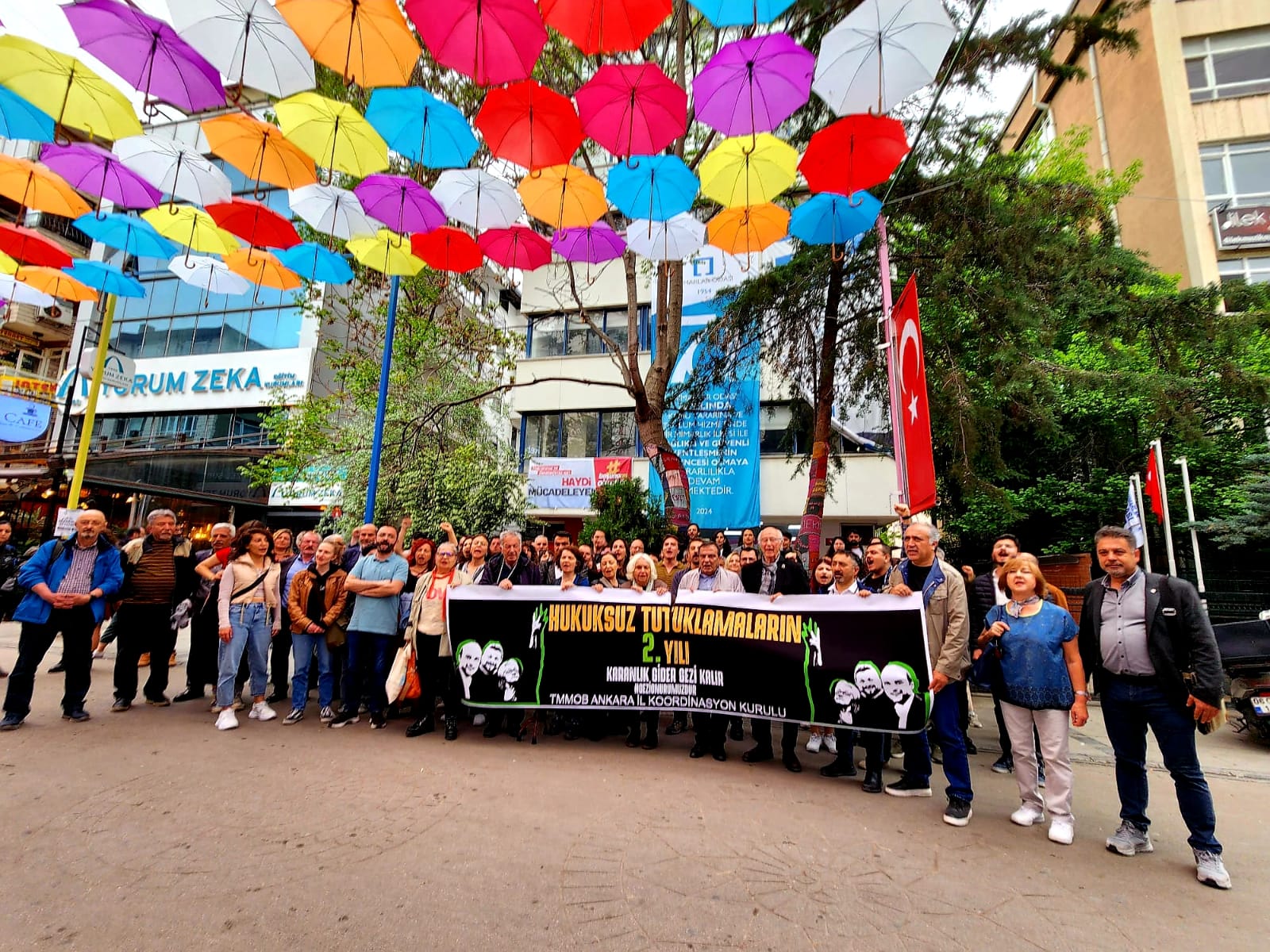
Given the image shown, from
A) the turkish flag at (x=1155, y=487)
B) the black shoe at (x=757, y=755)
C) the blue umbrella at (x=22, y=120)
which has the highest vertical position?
the blue umbrella at (x=22, y=120)

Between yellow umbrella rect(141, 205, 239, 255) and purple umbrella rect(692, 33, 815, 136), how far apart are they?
258 inches

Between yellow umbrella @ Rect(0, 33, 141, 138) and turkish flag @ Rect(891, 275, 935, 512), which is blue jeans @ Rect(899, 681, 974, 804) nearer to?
turkish flag @ Rect(891, 275, 935, 512)

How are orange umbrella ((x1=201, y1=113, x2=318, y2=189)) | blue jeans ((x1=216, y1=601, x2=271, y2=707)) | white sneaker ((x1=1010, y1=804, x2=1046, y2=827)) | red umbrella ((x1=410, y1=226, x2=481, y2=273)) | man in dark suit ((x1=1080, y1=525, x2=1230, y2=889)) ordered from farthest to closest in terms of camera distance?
red umbrella ((x1=410, y1=226, x2=481, y2=273))
orange umbrella ((x1=201, y1=113, x2=318, y2=189))
blue jeans ((x1=216, y1=601, x2=271, y2=707))
white sneaker ((x1=1010, y1=804, x2=1046, y2=827))
man in dark suit ((x1=1080, y1=525, x2=1230, y2=889))

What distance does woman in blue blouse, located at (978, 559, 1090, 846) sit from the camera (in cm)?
403

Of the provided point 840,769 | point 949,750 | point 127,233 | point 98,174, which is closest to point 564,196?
point 98,174

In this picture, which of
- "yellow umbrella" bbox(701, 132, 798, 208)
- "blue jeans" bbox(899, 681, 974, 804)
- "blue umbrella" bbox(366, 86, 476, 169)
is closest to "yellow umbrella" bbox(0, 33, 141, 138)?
"blue umbrella" bbox(366, 86, 476, 169)

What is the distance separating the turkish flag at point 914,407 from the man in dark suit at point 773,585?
1.30 metres

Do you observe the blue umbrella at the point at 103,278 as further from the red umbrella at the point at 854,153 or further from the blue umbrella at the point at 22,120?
the red umbrella at the point at 854,153

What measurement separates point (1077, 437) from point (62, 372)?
152 feet

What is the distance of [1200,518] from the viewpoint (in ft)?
41.1

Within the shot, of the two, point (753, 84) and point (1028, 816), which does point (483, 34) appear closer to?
point (753, 84)

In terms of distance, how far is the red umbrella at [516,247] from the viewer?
8.74 m

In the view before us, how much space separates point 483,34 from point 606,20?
117 cm

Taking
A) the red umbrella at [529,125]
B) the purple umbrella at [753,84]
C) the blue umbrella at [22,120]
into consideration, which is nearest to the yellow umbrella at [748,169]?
the purple umbrella at [753,84]
